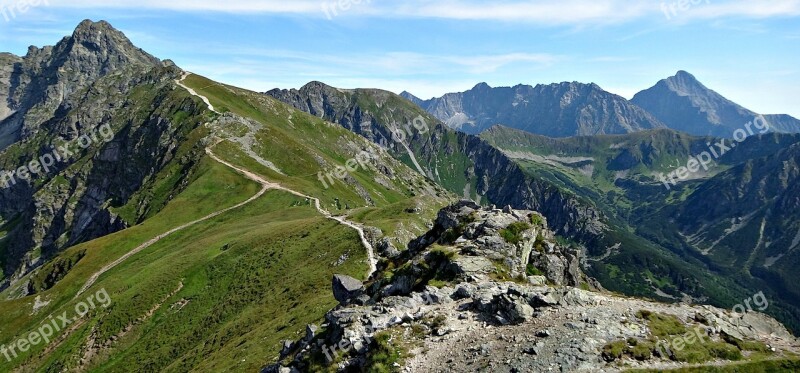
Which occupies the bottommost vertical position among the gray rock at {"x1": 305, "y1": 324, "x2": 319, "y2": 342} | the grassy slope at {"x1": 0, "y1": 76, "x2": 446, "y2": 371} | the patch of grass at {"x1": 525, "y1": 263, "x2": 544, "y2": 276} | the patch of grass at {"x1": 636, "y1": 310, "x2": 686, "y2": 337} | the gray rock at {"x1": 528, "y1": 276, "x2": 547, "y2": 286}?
the grassy slope at {"x1": 0, "y1": 76, "x2": 446, "y2": 371}

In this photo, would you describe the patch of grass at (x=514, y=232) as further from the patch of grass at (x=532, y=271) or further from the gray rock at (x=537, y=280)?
the gray rock at (x=537, y=280)

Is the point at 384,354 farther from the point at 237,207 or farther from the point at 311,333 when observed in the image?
the point at 237,207

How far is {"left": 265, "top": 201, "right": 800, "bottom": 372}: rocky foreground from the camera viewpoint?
30.3m

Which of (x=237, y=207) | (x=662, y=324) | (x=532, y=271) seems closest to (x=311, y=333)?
(x=532, y=271)

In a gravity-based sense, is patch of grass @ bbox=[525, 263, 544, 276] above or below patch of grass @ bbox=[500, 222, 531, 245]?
below

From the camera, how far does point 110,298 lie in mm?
101688

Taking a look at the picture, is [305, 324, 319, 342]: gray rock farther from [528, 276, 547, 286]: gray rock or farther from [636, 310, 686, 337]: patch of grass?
[636, 310, 686, 337]: patch of grass

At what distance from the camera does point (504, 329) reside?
34.1 m

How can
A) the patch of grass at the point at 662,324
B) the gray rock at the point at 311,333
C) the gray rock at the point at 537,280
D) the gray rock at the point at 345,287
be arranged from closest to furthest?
the patch of grass at the point at 662,324 → the gray rock at the point at 311,333 → the gray rock at the point at 537,280 → the gray rock at the point at 345,287

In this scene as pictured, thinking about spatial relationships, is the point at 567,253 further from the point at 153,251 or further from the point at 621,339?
the point at 153,251

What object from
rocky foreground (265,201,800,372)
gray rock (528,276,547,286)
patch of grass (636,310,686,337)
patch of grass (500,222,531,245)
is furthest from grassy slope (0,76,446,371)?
patch of grass (636,310,686,337)

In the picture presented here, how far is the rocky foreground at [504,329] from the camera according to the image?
3030 cm

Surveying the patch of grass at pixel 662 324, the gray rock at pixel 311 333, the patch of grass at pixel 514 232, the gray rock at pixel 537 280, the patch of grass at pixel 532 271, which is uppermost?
the patch of grass at pixel 514 232

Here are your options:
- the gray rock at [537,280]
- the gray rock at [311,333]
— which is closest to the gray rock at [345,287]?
the gray rock at [311,333]
